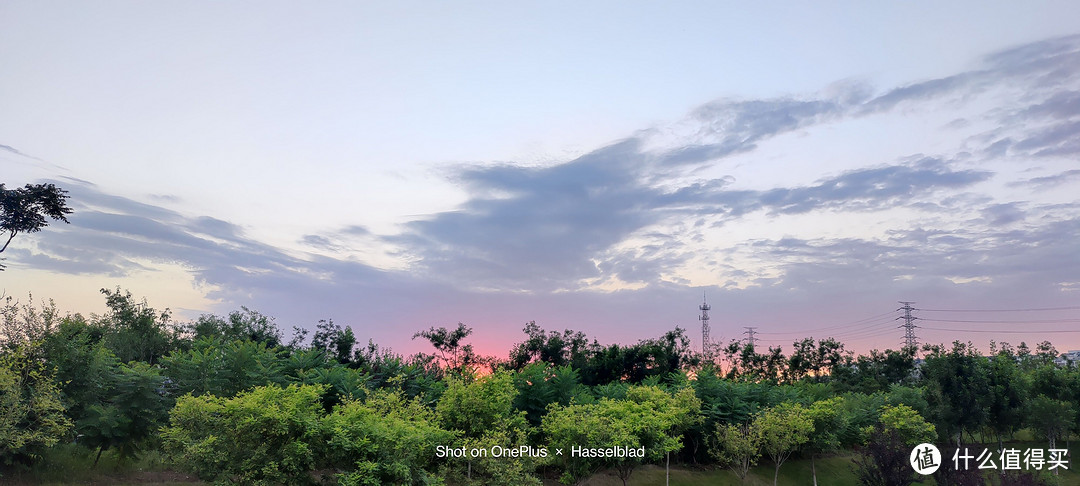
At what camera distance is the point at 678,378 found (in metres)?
40.2

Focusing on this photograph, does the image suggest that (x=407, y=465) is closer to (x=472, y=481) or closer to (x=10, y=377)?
(x=472, y=481)

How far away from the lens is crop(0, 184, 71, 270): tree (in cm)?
3894

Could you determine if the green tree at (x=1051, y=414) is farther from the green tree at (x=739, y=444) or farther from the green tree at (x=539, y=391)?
the green tree at (x=539, y=391)

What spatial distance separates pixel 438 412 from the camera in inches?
1006

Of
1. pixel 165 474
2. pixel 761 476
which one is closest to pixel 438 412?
pixel 165 474

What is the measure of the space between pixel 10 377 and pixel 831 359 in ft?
206

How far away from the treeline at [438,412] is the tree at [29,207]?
8.25 m

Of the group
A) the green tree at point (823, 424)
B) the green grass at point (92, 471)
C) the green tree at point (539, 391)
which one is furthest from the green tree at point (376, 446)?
the green tree at point (823, 424)

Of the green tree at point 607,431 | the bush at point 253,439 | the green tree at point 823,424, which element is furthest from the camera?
the green tree at point 823,424

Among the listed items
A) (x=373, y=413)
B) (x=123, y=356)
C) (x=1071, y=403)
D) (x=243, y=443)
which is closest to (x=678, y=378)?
(x=373, y=413)

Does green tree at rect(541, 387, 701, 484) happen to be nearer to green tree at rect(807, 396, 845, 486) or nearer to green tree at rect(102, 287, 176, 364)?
green tree at rect(807, 396, 845, 486)

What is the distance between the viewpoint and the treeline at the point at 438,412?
2167 centimetres

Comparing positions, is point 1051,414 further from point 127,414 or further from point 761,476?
point 127,414

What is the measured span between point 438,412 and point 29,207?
3272 cm
